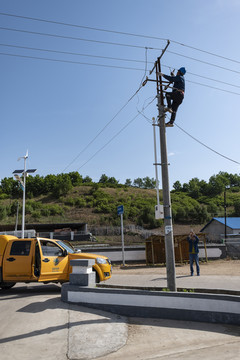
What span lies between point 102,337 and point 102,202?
85957mm

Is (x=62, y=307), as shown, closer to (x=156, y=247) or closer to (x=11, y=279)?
(x=11, y=279)

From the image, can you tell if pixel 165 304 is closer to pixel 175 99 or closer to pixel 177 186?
pixel 175 99

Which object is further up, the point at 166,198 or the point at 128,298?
the point at 166,198

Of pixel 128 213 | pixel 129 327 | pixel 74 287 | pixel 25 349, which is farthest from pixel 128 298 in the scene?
pixel 128 213

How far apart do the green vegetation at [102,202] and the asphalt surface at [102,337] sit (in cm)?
6337

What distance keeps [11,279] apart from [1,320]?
10.8ft

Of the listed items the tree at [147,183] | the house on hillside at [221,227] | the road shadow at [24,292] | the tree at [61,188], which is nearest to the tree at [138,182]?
the tree at [147,183]

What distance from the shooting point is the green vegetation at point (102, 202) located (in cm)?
7506

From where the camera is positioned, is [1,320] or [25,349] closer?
[25,349]

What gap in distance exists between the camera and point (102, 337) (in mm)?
5594

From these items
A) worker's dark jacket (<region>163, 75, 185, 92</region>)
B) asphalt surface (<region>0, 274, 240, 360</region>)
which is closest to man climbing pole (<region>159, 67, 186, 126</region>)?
worker's dark jacket (<region>163, 75, 185, 92</region>)

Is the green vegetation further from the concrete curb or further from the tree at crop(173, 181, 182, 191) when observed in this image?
the concrete curb

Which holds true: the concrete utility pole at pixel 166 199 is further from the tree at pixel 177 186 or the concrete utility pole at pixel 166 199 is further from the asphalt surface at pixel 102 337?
the tree at pixel 177 186

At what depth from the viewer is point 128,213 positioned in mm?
79125
